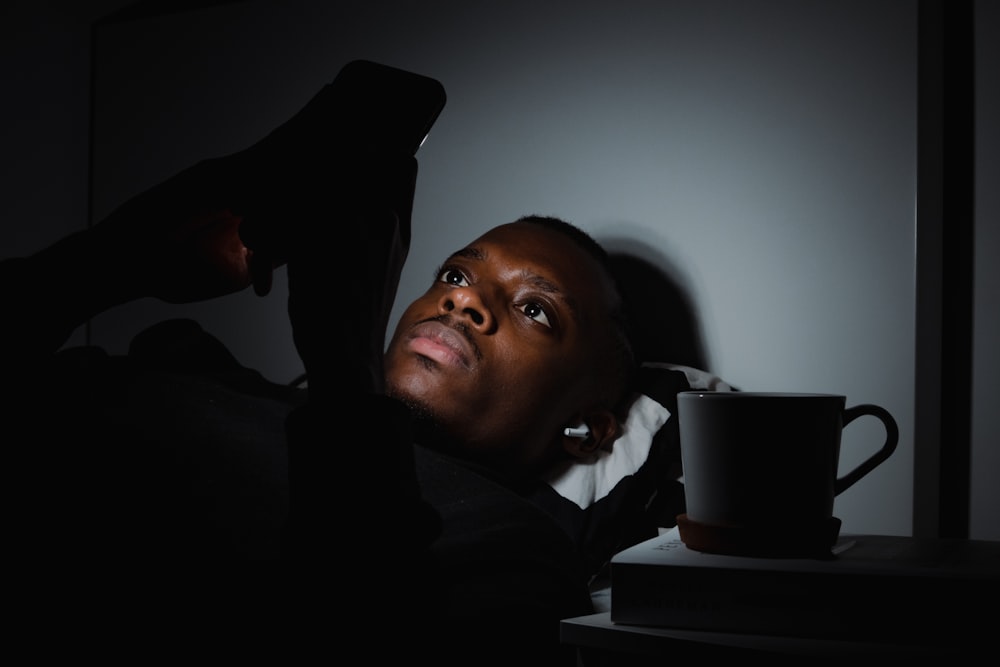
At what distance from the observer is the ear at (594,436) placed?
1.19 metres

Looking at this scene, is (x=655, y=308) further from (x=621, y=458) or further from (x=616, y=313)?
(x=621, y=458)

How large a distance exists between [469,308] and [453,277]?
10 cm

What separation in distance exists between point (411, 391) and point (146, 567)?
0.50m

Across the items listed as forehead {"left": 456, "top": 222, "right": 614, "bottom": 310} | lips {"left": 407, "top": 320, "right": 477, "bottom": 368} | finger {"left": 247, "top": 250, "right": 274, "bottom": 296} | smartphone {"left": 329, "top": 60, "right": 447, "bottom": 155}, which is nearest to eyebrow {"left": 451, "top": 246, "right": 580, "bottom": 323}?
forehead {"left": 456, "top": 222, "right": 614, "bottom": 310}

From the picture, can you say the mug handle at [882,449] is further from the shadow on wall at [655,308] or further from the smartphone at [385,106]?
the shadow on wall at [655,308]

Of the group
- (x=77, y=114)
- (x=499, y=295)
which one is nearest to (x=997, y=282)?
(x=499, y=295)

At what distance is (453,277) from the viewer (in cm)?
125

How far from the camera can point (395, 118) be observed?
2.31 ft

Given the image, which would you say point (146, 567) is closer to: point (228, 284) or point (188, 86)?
point (228, 284)

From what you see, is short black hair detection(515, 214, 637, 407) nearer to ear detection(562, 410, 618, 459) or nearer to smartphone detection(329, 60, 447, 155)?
ear detection(562, 410, 618, 459)

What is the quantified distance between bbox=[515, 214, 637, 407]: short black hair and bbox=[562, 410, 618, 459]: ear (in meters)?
0.04

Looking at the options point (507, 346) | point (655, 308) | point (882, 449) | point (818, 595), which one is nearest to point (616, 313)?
point (655, 308)

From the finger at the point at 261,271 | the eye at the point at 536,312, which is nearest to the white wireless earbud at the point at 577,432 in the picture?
the eye at the point at 536,312

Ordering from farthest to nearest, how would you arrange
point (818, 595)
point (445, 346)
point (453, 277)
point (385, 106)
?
point (453, 277) < point (445, 346) < point (385, 106) < point (818, 595)
